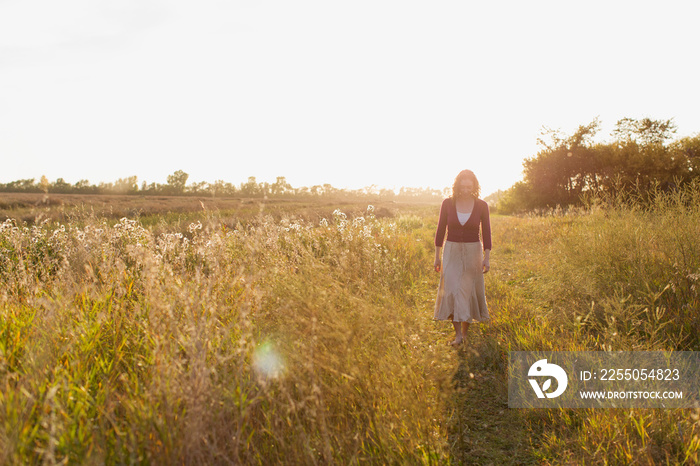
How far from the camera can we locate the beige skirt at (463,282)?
4590 millimetres

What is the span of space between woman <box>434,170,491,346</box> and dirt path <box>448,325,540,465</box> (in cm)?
57

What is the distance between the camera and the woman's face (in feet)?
15.5

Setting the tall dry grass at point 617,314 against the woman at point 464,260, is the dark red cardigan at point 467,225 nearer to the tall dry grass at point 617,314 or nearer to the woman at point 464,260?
the woman at point 464,260

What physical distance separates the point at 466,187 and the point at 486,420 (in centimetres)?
277

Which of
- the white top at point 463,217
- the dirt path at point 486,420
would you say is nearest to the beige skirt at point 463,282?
the white top at point 463,217

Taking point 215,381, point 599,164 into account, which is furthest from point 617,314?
point 599,164

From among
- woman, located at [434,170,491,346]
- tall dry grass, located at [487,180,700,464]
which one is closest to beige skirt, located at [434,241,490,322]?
woman, located at [434,170,491,346]

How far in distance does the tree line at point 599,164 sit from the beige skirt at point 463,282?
1957 centimetres

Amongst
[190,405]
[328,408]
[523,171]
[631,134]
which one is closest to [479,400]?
[328,408]

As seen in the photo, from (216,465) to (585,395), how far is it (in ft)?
9.61

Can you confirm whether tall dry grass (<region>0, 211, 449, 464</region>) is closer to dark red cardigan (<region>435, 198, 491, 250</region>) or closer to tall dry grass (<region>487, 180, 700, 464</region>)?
tall dry grass (<region>487, 180, 700, 464</region>)

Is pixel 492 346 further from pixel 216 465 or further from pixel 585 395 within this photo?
pixel 216 465

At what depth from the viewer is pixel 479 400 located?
3.39 meters

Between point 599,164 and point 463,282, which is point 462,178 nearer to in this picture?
point 463,282
